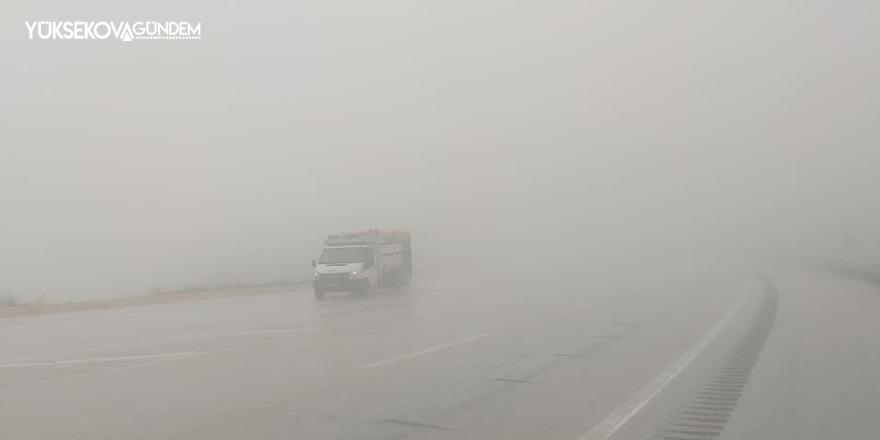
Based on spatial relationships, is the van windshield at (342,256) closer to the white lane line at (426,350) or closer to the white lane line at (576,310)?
the white lane line at (576,310)

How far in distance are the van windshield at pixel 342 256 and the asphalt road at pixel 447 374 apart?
9.64 meters

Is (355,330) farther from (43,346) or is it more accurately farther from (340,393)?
(340,393)

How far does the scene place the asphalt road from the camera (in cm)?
917

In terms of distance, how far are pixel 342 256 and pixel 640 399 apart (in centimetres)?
2592

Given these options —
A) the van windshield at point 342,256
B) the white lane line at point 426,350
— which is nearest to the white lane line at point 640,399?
the white lane line at point 426,350

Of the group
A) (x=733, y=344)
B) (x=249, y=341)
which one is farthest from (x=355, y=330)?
(x=733, y=344)

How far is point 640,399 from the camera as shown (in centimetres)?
1077

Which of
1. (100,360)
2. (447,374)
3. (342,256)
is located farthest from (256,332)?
(342,256)

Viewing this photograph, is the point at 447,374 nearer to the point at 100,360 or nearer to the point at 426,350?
the point at 426,350

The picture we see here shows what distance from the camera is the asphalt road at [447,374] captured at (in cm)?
917

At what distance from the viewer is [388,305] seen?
2972 centimetres

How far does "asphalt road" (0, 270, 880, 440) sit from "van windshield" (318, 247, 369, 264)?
964 centimetres

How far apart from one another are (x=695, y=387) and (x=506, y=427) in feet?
12.7

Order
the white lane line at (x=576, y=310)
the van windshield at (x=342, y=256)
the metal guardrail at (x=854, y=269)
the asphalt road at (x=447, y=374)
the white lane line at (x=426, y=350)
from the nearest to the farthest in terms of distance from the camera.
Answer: the asphalt road at (x=447, y=374)
the white lane line at (x=426, y=350)
the white lane line at (x=576, y=310)
the van windshield at (x=342, y=256)
the metal guardrail at (x=854, y=269)
